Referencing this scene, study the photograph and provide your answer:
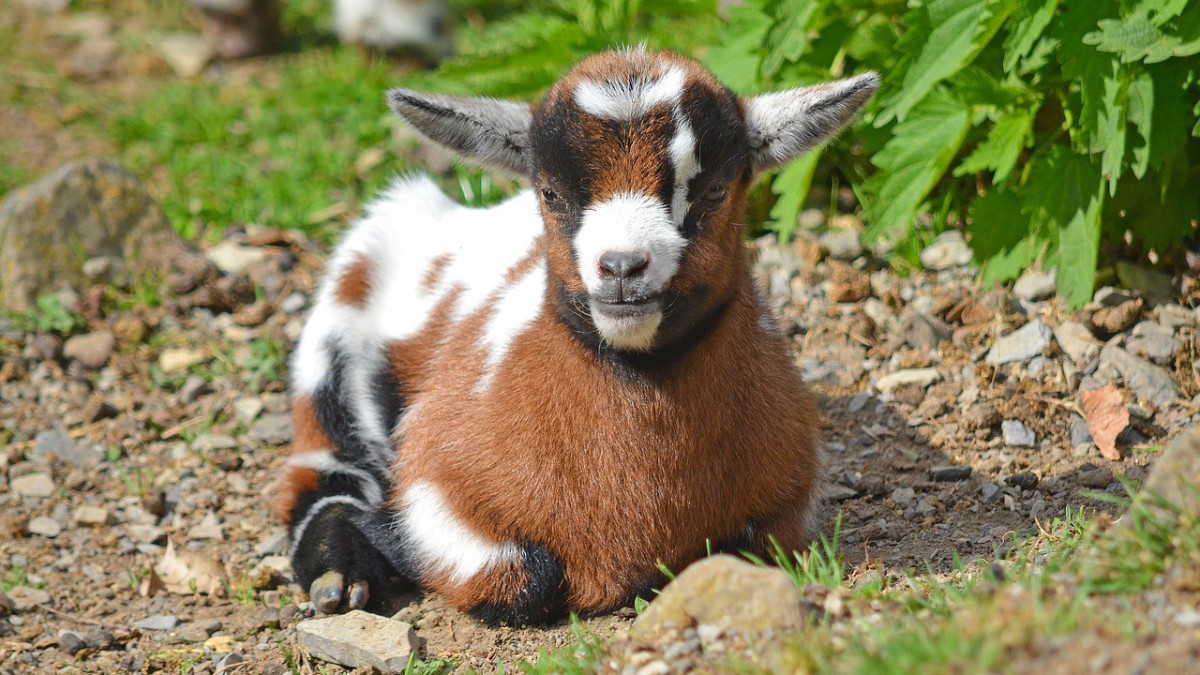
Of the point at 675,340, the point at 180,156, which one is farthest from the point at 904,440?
the point at 180,156

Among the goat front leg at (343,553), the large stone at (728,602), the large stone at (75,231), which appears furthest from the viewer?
the large stone at (75,231)

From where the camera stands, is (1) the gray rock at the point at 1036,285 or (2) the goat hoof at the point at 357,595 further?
(1) the gray rock at the point at 1036,285

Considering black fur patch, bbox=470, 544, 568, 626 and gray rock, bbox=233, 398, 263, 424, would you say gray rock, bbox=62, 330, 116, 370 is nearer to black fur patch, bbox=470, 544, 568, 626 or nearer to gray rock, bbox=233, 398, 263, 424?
gray rock, bbox=233, 398, 263, 424

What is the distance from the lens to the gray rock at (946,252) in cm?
651

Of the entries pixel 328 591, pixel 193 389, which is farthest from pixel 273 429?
pixel 328 591

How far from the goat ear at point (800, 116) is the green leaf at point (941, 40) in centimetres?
83

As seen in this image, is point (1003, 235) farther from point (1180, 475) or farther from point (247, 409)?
point (247, 409)

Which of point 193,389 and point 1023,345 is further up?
point 1023,345

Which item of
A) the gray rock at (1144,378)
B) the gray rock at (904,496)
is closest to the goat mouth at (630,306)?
the gray rock at (904,496)

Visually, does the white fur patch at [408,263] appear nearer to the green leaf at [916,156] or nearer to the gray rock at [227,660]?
the gray rock at [227,660]

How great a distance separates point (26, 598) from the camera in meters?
5.25

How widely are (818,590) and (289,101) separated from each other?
6.58 metres

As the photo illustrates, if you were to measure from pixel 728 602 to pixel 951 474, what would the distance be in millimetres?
2142

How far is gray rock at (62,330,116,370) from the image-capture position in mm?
6812
